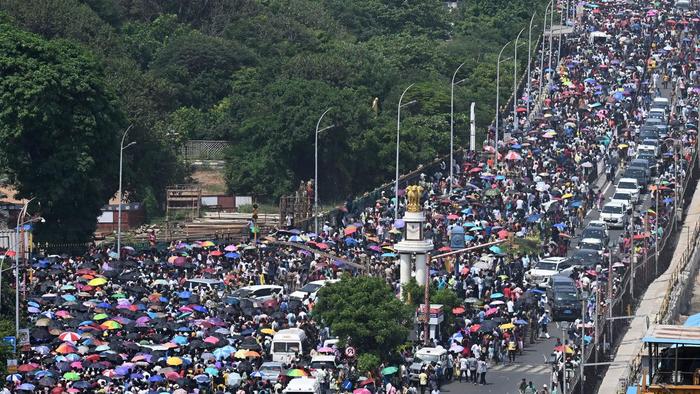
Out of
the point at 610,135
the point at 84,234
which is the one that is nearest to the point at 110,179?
the point at 84,234

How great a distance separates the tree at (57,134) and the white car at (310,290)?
14867mm

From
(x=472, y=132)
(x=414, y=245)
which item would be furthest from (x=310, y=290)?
(x=472, y=132)

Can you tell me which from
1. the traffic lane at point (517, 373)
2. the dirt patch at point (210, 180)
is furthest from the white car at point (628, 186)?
the dirt patch at point (210, 180)

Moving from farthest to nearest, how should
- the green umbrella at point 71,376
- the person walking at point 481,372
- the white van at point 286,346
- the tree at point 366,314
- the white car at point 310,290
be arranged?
1. the white car at point 310,290
2. the tree at point 366,314
3. the person walking at point 481,372
4. the white van at point 286,346
5. the green umbrella at point 71,376

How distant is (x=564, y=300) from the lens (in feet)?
251

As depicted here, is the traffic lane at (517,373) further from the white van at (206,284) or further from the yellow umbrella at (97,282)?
the yellow umbrella at (97,282)

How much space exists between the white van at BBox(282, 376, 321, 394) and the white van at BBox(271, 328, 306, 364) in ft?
12.0

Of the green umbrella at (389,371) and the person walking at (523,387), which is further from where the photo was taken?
the green umbrella at (389,371)

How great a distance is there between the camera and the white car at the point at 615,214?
9006 cm

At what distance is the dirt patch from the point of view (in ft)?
356

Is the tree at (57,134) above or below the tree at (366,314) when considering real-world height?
above

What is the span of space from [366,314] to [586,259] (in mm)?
14051

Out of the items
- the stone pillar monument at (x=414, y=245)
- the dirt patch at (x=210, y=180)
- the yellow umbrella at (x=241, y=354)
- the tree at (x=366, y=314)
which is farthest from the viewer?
the dirt patch at (x=210, y=180)

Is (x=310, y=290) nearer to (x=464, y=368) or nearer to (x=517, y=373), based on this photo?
(x=464, y=368)
